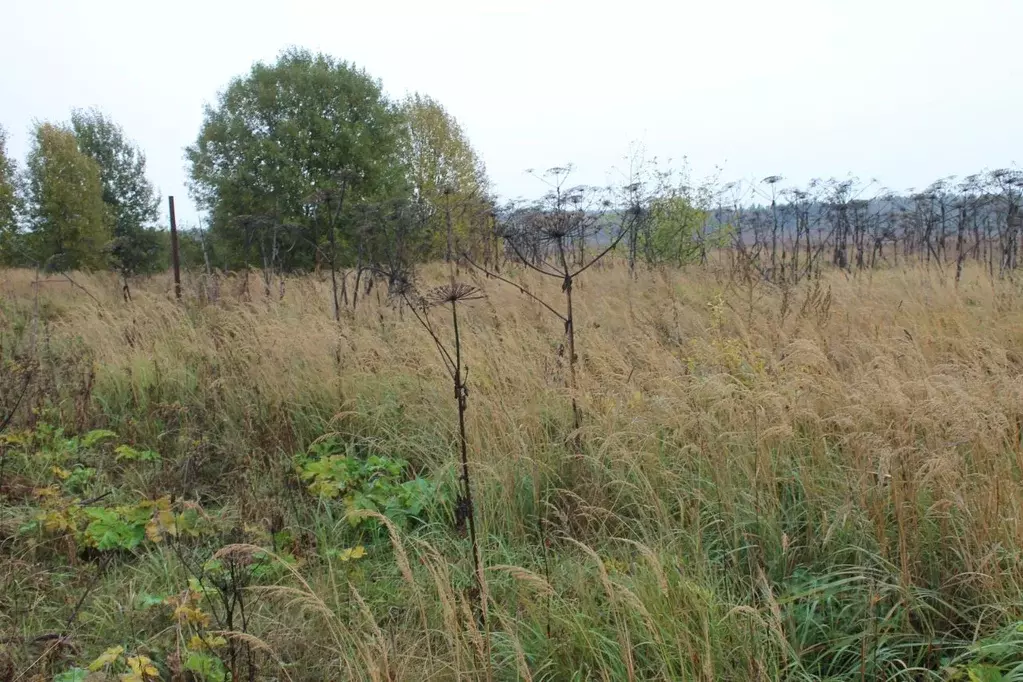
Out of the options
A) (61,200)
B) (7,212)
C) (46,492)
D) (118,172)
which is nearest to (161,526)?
(46,492)

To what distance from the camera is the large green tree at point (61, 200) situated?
30406 millimetres

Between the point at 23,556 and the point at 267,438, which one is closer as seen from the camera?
the point at 23,556

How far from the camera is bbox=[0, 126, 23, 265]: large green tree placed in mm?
22609

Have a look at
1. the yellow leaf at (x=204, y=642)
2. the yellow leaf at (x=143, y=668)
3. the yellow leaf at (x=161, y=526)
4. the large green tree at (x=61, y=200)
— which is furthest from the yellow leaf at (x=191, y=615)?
the large green tree at (x=61, y=200)

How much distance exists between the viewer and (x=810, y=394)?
11.6 ft

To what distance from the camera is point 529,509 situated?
10.4 ft

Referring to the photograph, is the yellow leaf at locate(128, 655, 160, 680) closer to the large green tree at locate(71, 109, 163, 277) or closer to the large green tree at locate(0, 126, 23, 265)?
the large green tree at locate(0, 126, 23, 265)

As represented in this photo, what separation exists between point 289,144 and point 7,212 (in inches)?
420

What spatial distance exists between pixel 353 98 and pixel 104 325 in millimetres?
19547

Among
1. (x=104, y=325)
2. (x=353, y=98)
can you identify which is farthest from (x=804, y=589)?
(x=353, y=98)

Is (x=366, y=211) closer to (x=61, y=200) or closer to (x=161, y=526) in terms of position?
(x=161, y=526)

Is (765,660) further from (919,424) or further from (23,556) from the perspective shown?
(23,556)

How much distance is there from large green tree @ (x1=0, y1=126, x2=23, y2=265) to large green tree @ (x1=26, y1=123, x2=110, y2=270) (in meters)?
1.19

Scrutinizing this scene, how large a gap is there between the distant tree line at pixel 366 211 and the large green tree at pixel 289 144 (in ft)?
0.19
